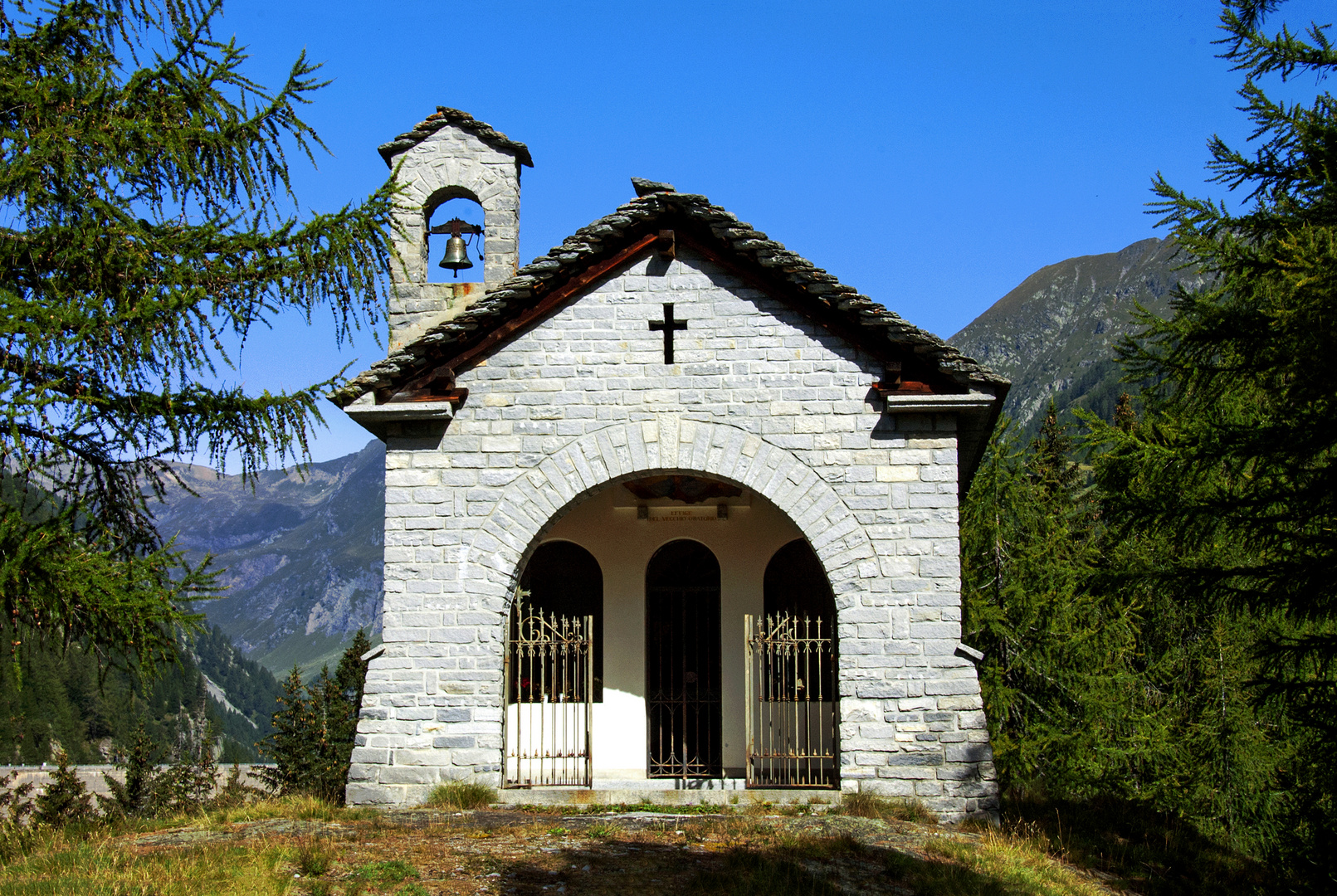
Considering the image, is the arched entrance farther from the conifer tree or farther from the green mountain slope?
the green mountain slope

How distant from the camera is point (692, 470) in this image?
11680 mm

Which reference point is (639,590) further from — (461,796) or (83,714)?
(83,714)

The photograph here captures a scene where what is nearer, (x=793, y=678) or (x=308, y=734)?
(x=793, y=678)

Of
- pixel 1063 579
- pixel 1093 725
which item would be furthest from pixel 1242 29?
pixel 1093 725

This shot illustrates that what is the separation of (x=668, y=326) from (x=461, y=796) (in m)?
5.02

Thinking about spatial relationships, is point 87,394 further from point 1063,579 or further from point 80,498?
point 1063,579

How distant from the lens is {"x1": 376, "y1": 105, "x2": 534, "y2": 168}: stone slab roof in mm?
13586

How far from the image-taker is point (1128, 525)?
10602 millimetres

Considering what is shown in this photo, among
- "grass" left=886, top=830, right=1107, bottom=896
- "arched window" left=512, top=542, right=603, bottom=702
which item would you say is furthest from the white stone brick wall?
"arched window" left=512, top=542, right=603, bottom=702

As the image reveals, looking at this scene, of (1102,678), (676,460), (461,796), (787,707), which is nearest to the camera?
(461,796)

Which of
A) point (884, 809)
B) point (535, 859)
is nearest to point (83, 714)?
point (884, 809)

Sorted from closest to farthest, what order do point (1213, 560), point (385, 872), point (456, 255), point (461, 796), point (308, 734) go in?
point (385, 872) → point (461, 796) → point (456, 255) → point (1213, 560) → point (308, 734)

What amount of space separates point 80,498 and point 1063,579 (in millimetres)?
15664

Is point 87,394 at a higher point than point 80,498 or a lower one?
higher
